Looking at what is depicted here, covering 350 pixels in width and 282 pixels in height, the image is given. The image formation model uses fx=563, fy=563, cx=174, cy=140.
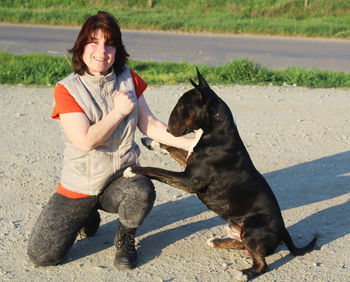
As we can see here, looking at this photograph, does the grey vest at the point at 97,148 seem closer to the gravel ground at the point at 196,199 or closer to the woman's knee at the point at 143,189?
the woman's knee at the point at 143,189

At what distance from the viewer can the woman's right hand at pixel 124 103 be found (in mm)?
3689

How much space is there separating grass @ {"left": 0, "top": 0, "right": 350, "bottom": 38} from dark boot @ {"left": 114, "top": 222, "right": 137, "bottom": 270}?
1334 centimetres

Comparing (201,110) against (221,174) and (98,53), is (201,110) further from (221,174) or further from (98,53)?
(98,53)

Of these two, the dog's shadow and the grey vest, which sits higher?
the grey vest

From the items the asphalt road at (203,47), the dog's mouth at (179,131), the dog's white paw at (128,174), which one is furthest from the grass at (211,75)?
the dog's white paw at (128,174)

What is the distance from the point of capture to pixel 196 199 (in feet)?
16.8

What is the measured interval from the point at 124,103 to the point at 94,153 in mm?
412

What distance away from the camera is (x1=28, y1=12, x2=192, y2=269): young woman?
374cm

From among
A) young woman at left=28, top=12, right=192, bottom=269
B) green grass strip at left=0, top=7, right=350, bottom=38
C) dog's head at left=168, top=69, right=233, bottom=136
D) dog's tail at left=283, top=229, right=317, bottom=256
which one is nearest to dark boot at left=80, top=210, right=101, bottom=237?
young woman at left=28, top=12, right=192, bottom=269

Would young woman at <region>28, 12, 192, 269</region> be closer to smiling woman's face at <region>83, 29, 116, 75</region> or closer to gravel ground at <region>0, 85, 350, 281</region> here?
smiling woman's face at <region>83, 29, 116, 75</region>

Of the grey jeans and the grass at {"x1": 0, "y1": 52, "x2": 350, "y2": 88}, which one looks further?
the grass at {"x1": 0, "y1": 52, "x2": 350, "y2": 88}

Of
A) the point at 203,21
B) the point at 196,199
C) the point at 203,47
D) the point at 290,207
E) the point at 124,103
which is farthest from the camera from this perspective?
the point at 203,21

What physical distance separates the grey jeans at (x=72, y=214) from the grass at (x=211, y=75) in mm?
5153

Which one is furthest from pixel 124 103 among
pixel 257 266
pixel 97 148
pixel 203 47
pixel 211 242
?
pixel 203 47
